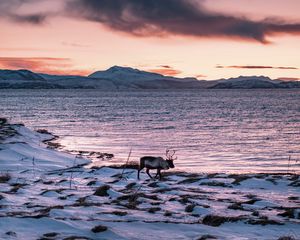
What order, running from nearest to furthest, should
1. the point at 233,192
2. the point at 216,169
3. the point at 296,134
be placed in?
the point at 233,192, the point at 216,169, the point at 296,134

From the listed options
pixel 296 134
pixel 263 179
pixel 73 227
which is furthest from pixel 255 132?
pixel 73 227

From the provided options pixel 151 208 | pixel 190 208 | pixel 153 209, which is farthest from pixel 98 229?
pixel 190 208

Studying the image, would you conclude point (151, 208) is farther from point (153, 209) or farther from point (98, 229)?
point (98, 229)

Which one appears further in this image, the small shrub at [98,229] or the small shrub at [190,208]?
the small shrub at [190,208]

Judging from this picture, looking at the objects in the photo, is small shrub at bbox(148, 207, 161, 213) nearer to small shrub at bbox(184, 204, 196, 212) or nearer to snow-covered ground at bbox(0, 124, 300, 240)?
snow-covered ground at bbox(0, 124, 300, 240)

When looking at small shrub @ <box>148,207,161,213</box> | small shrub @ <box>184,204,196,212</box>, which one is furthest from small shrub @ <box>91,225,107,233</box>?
small shrub @ <box>184,204,196,212</box>

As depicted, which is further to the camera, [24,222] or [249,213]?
[249,213]

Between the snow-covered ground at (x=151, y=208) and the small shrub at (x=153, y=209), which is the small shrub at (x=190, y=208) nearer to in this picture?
the snow-covered ground at (x=151, y=208)

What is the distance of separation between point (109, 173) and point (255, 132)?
31.7 m

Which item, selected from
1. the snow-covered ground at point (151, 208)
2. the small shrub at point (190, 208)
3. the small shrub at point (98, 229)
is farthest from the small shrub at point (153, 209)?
the small shrub at point (98, 229)

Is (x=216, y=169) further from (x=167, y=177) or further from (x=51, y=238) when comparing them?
(x=51, y=238)

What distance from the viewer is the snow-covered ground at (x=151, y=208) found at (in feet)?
30.6

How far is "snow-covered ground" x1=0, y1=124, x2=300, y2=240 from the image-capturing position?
9.31m

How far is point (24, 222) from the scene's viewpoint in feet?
31.5
